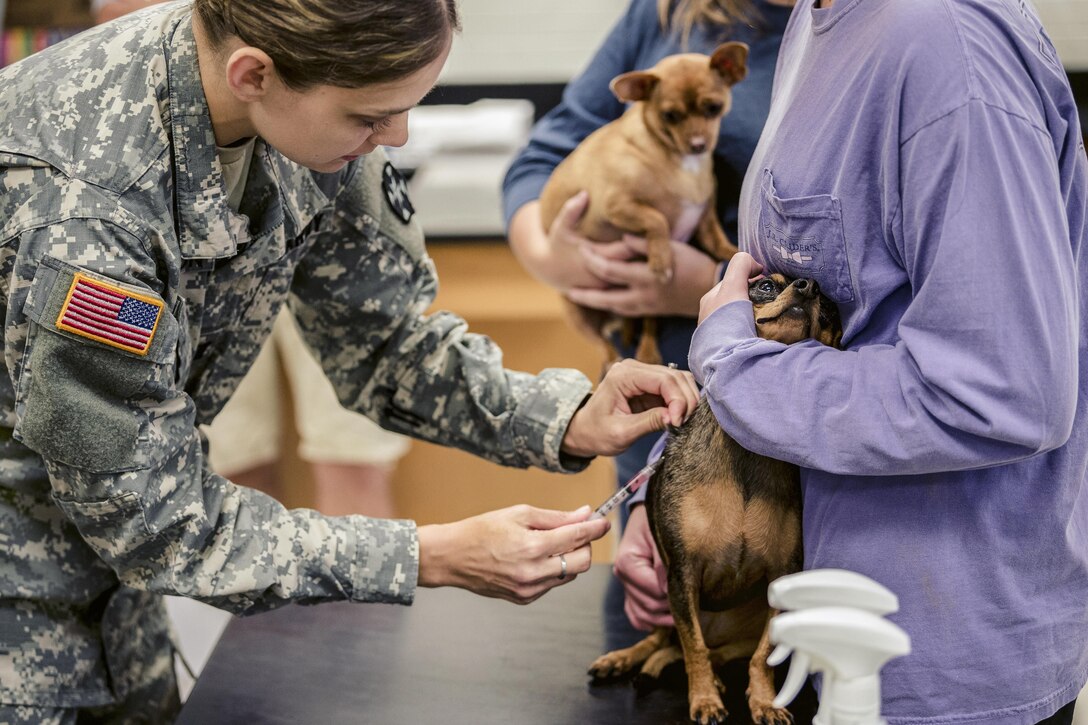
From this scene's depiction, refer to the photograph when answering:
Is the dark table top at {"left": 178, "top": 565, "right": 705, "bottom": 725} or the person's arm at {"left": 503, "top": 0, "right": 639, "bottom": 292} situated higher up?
the person's arm at {"left": 503, "top": 0, "right": 639, "bottom": 292}

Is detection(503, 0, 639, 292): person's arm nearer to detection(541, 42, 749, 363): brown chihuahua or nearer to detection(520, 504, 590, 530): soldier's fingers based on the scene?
detection(541, 42, 749, 363): brown chihuahua

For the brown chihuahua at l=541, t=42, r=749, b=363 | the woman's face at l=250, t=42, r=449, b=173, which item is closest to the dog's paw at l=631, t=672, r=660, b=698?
the brown chihuahua at l=541, t=42, r=749, b=363

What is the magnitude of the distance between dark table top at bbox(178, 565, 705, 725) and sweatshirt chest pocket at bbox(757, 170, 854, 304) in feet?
1.64

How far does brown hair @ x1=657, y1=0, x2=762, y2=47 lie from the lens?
154 cm

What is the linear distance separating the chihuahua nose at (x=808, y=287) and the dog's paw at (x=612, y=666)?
514 mm

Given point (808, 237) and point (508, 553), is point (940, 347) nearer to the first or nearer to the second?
point (808, 237)

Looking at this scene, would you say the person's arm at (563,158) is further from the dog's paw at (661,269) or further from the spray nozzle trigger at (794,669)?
the spray nozzle trigger at (794,669)

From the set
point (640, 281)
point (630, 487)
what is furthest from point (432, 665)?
point (640, 281)

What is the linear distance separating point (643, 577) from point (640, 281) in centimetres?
54

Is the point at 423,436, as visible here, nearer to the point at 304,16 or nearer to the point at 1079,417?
the point at 304,16

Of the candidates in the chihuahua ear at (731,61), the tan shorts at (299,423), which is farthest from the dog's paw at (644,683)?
the tan shorts at (299,423)

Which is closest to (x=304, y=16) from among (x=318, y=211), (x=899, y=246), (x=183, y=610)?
(x=318, y=211)

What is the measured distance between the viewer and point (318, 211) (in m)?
1.32

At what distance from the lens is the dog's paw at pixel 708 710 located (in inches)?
44.6
